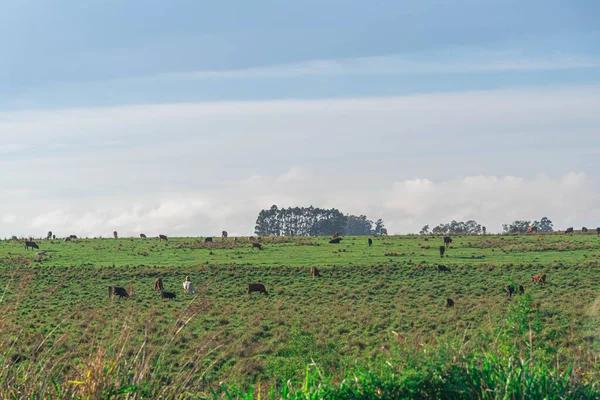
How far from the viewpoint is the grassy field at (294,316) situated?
769cm

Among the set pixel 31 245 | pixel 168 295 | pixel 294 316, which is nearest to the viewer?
pixel 294 316

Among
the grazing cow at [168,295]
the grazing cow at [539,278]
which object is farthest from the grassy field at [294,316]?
the grazing cow at [168,295]

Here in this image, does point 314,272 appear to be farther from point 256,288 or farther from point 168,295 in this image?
point 168,295

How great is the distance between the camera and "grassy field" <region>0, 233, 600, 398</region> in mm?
7688

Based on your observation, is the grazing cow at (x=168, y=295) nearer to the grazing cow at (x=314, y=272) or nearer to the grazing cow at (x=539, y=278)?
the grazing cow at (x=314, y=272)

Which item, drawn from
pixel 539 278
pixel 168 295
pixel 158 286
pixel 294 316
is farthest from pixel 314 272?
pixel 539 278

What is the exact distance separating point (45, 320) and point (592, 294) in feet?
112

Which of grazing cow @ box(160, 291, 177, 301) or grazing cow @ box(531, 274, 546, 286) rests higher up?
grazing cow @ box(531, 274, 546, 286)

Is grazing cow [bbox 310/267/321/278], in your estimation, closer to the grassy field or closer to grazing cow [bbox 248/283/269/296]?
the grassy field

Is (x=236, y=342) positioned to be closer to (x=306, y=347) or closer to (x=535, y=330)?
(x=306, y=347)

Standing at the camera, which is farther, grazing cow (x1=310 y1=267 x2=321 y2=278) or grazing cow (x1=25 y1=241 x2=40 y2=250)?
grazing cow (x1=25 y1=241 x2=40 y2=250)

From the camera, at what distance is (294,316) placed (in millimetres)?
40812

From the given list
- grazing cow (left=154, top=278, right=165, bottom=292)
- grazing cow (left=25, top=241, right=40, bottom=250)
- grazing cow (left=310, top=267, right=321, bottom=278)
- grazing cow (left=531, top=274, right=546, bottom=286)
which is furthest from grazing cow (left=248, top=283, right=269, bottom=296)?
grazing cow (left=25, top=241, right=40, bottom=250)

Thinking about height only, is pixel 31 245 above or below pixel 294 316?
above
